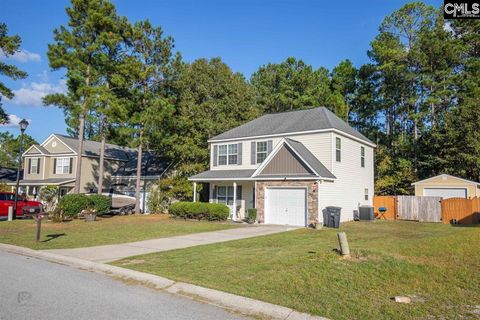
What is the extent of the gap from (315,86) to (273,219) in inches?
1019

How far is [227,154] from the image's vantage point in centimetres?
2723

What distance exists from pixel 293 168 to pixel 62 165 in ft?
87.7

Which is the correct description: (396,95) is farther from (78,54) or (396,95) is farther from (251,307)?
(251,307)

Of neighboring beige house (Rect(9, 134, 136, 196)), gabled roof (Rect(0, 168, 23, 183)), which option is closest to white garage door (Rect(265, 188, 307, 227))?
neighboring beige house (Rect(9, 134, 136, 196))

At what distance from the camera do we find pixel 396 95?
130ft

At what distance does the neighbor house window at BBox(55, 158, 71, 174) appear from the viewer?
37.1 m

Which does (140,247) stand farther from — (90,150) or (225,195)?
(90,150)

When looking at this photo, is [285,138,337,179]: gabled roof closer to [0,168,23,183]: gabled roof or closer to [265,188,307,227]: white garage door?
[265,188,307,227]: white garage door

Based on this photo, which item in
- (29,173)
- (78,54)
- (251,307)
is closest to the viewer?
(251,307)

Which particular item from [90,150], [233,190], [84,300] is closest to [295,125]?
[233,190]

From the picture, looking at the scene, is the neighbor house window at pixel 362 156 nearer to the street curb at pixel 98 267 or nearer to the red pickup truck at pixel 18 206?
the street curb at pixel 98 267

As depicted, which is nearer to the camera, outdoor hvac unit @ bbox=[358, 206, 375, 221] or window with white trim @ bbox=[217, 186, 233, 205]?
outdoor hvac unit @ bbox=[358, 206, 375, 221]

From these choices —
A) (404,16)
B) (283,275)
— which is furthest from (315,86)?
(283,275)

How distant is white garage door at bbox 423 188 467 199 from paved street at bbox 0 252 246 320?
24.8m
